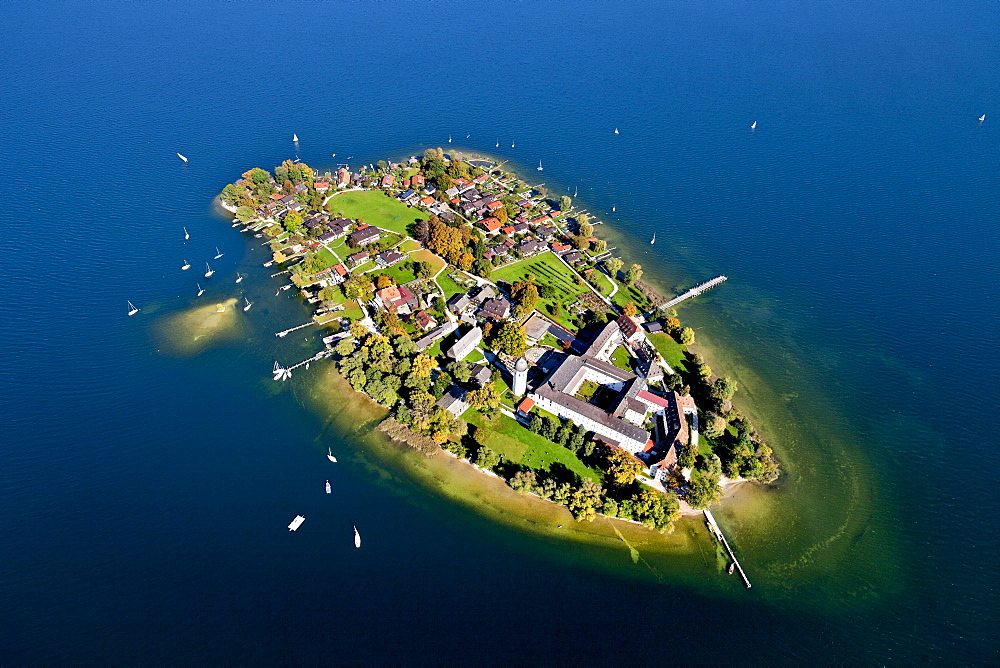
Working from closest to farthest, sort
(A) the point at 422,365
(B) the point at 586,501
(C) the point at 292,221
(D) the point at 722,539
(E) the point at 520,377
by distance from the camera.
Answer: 1. (D) the point at 722,539
2. (B) the point at 586,501
3. (E) the point at 520,377
4. (A) the point at 422,365
5. (C) the point at 292,221

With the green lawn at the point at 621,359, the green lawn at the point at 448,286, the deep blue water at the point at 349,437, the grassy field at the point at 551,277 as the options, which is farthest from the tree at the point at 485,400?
the green lawn at the point at 448,286

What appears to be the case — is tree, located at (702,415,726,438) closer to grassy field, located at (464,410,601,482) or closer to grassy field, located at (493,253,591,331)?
grassy field, located at (464,410,601,482)

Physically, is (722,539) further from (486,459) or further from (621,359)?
(486,459)

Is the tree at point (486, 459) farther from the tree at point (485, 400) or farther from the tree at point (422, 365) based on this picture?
the tree at point (422, 365)

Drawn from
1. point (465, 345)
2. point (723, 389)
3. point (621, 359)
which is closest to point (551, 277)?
point (621, 359)

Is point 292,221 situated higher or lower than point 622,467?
lower

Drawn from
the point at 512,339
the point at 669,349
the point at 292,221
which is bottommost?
the point at 292,221

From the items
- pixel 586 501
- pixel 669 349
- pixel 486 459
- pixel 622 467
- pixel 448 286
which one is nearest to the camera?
pixel 586 501

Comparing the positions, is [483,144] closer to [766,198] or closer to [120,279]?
[766,198]
